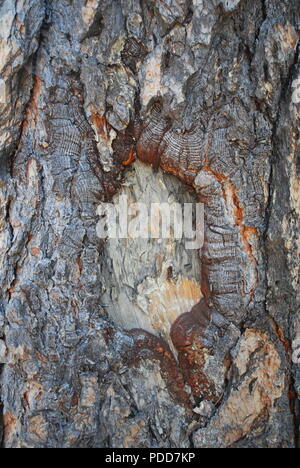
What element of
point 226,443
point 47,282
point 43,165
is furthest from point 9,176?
point 226,443

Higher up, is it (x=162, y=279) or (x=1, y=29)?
(x=1, y=29)

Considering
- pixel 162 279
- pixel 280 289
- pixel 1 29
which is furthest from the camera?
pixel 162 279

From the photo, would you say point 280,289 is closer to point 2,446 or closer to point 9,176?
point 9,176

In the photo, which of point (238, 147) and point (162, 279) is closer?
point (238, 147)

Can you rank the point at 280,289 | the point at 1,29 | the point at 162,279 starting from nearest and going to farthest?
the point at 1,29 < the point at 280,289 < the point at 162,279

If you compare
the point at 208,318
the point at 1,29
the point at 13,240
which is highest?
the point at 1,29
